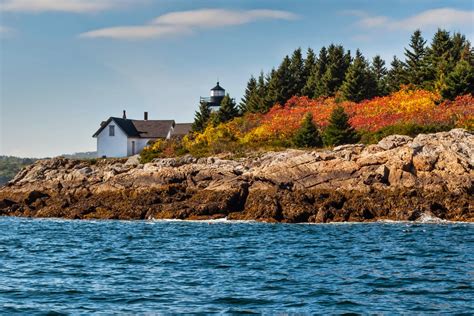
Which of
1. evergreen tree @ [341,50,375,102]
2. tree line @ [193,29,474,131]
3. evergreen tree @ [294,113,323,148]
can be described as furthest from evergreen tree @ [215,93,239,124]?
evergreen tree @ [294,113,323,148]

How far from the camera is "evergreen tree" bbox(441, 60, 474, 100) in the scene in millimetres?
58344

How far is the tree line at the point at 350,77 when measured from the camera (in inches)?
2462

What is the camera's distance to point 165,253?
25.2m

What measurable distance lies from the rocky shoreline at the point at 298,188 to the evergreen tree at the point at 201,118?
24.2 m

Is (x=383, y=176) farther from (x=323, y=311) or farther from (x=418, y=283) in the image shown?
(x=323, y=311)

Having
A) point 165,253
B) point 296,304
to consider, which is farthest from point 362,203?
point 296,304

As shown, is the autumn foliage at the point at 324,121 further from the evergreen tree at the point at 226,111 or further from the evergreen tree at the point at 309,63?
the evergreen tree at the point at 309,63

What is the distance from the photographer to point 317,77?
7538 cm

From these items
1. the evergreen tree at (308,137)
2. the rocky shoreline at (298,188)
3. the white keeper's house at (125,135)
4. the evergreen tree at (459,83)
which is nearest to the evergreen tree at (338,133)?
the evergreen tree at (308,137)

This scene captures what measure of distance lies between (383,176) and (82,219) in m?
17.3

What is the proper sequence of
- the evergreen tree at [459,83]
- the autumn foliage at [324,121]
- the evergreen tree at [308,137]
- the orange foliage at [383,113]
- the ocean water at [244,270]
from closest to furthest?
the ocean water at [244,270]
the evergreen tree at [308,137]
the autumn foliage at [324,121]
the orange foliage at [383,113]
the evergreen tree at [459,83]

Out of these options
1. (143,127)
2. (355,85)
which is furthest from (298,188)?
(143,127)

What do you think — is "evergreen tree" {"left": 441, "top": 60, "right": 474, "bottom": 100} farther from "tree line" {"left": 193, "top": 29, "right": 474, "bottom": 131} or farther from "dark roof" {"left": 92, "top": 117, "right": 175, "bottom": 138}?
"dark roof" {"left": 92, "top": 117, "right": 175, "bottom": 138}

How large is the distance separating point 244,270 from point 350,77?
48511mm
